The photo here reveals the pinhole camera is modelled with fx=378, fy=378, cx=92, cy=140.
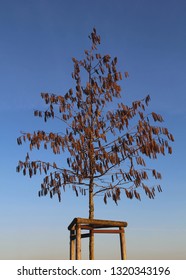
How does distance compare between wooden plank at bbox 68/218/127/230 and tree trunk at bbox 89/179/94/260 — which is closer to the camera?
wooden plank at bbox 68/218/127/230

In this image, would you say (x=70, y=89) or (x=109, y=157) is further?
(x=70, y=89)

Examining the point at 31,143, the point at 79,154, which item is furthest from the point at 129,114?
the point at 31,143

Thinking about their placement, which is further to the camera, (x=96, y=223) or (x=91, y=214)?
(x=91, y=214)

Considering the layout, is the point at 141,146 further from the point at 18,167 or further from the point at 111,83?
the point at 18,167

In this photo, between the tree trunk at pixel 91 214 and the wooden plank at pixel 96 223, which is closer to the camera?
the wooden plank at pixel 96 223

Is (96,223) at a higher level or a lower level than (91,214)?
lower

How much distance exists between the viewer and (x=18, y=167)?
9.90 meters

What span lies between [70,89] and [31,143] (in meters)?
2.01

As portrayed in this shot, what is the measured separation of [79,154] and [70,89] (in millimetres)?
2036

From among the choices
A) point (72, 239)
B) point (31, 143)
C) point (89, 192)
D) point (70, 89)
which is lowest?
point (72, 239)
